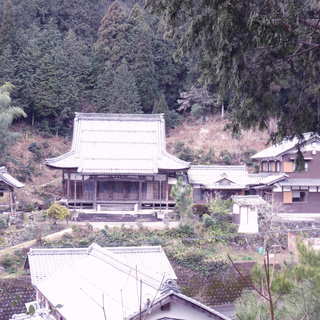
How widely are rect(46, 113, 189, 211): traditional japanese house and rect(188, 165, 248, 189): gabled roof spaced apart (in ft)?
2.57

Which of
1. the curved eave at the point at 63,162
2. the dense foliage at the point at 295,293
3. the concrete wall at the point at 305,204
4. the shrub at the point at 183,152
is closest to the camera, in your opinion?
the dense foliage at the point at 295,293

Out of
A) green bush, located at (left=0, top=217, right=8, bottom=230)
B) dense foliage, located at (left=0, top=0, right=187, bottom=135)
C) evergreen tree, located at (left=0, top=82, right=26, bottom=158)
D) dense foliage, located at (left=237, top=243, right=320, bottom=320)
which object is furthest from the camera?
dense foliage, located at (left=0, top=0, right=187, bottom=135)

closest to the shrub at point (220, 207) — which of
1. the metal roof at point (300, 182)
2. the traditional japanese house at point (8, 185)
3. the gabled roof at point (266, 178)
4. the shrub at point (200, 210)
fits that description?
the shrub at point (200, 210)

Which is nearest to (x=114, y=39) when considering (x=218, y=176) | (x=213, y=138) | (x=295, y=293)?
(x=213, y=138)

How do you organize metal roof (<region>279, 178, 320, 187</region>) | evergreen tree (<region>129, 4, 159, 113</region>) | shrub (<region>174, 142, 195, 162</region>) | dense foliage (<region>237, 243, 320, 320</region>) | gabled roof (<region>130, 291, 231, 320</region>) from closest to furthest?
dense foliage (<region>237, 243, 320, 320</region>)
gabled roof (<region>130, 291, 231, 320</region>)
metal roof (<region>279, 178, 320, 187</region>)
shrub (<region>174, 142, 195, 162</region>)
evergreen tree (<region>129, 4, 159, 113</region>)

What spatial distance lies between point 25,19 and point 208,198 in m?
21.8

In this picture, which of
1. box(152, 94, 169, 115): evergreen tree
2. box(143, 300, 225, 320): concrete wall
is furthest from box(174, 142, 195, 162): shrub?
box(143, 300, 225, 320): concrete wall

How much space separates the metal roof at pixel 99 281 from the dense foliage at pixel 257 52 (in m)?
2.44

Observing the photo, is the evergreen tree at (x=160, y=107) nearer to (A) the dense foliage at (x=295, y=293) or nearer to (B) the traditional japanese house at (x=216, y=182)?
(B) the traditional japanese house at (x=216, y=182)

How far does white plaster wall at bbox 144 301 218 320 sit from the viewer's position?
7.61m

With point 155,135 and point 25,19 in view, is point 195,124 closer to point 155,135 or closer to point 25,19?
point 155,135

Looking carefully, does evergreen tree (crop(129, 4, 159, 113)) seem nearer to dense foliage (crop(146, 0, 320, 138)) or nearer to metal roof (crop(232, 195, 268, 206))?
metal roof (crop(232, 195, 268, 206))

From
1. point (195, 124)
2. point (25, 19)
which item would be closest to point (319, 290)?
point (195, 124)

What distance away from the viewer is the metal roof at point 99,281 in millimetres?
8273
